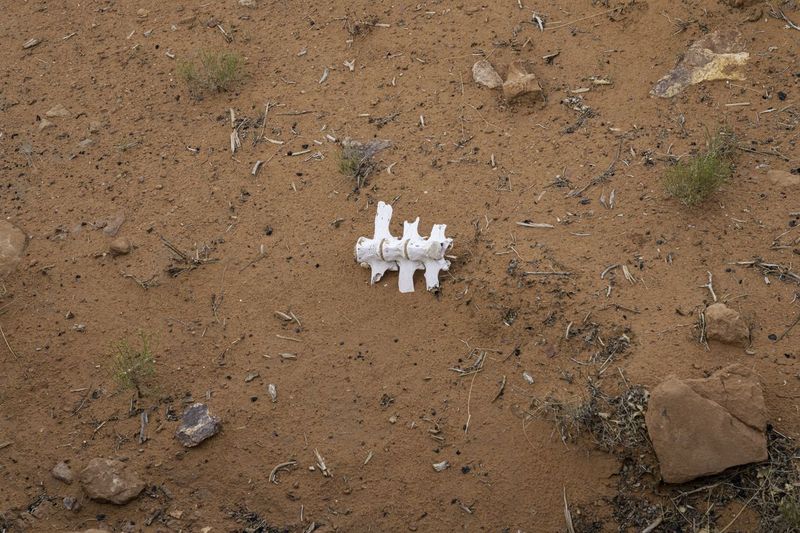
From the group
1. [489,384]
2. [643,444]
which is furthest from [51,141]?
[643,444]

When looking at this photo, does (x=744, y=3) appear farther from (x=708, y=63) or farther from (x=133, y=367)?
(x=133, y=367)

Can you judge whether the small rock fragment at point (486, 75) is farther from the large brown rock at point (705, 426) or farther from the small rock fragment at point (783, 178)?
the large brown rock at point (705, 426)

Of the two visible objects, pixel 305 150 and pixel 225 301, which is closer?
pixel 225 301

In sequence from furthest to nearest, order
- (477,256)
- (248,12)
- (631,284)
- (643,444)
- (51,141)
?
(248,12), (51,141), (477,256), (631,284), (643,444)

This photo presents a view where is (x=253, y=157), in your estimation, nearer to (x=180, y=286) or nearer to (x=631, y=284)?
(x=180, y=286)

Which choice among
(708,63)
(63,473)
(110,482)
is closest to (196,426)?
(110,482)

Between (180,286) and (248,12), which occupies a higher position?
(248,12)

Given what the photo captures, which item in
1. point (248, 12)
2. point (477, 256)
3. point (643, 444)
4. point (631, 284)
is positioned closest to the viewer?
point (643, 444)
